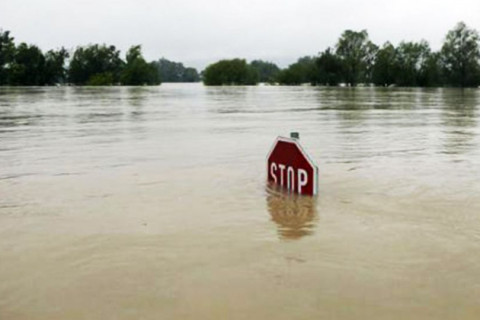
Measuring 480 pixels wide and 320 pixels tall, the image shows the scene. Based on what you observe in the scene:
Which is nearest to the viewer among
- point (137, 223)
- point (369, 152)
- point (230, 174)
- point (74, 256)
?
point (74, 256)

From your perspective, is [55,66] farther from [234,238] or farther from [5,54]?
[234,238]

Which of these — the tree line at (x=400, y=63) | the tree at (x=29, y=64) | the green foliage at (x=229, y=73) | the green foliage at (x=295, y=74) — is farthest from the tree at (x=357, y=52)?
the tree at (x=29, y=64)

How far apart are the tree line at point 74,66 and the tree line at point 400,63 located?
4134 centimetres

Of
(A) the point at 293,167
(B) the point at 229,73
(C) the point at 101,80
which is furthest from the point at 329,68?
(A) the point at 293,167

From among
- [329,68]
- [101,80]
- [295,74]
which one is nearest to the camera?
[329,68]

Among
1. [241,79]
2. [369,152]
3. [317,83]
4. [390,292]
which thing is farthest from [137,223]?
[241,79]

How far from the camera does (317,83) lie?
140375 mm

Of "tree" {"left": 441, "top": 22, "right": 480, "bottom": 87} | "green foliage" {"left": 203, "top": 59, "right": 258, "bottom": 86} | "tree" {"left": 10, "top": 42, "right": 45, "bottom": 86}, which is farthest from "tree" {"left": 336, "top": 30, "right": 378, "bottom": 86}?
"tree" {"left": 10, "top": 42, "right": 45, "bottom": 86}

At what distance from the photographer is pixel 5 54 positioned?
120 metres

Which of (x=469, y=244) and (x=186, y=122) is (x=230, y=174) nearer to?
(x=469, y=244)

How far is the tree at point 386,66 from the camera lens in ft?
406

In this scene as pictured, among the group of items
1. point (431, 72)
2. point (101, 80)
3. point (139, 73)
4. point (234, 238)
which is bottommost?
point (234, 238)

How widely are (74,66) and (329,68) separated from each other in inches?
2308

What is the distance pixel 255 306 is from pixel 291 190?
3.90 m
